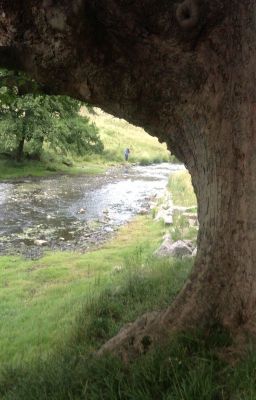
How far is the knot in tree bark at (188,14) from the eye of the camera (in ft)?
13.9

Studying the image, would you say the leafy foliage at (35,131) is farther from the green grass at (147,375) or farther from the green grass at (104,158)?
the green grass at (147,375)

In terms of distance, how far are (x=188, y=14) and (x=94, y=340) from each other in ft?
12.6

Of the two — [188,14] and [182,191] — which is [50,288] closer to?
[188,14]

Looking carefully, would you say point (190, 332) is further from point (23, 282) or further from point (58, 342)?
point (23, 282)

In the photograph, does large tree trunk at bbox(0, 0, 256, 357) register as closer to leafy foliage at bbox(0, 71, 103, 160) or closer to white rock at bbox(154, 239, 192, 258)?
white rock at bbox(154, 239, 192, 258)

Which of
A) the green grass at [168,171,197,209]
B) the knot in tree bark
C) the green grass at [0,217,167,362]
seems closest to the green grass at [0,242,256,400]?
the green grass at [0,217,167,362]

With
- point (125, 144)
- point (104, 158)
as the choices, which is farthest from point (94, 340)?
point (125, 144)

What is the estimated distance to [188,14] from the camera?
168 inches

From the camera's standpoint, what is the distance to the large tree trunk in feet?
14.1

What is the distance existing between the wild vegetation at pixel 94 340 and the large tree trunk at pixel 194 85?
400 millimetres

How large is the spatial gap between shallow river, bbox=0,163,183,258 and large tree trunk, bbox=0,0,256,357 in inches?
427

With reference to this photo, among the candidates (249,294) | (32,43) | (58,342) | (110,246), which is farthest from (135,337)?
(110,246)

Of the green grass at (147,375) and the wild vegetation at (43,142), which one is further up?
the wild vegetation at (43,142)

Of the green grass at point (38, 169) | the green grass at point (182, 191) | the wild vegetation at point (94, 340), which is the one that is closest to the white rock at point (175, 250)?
the wild vegetation at point (94, 340)
